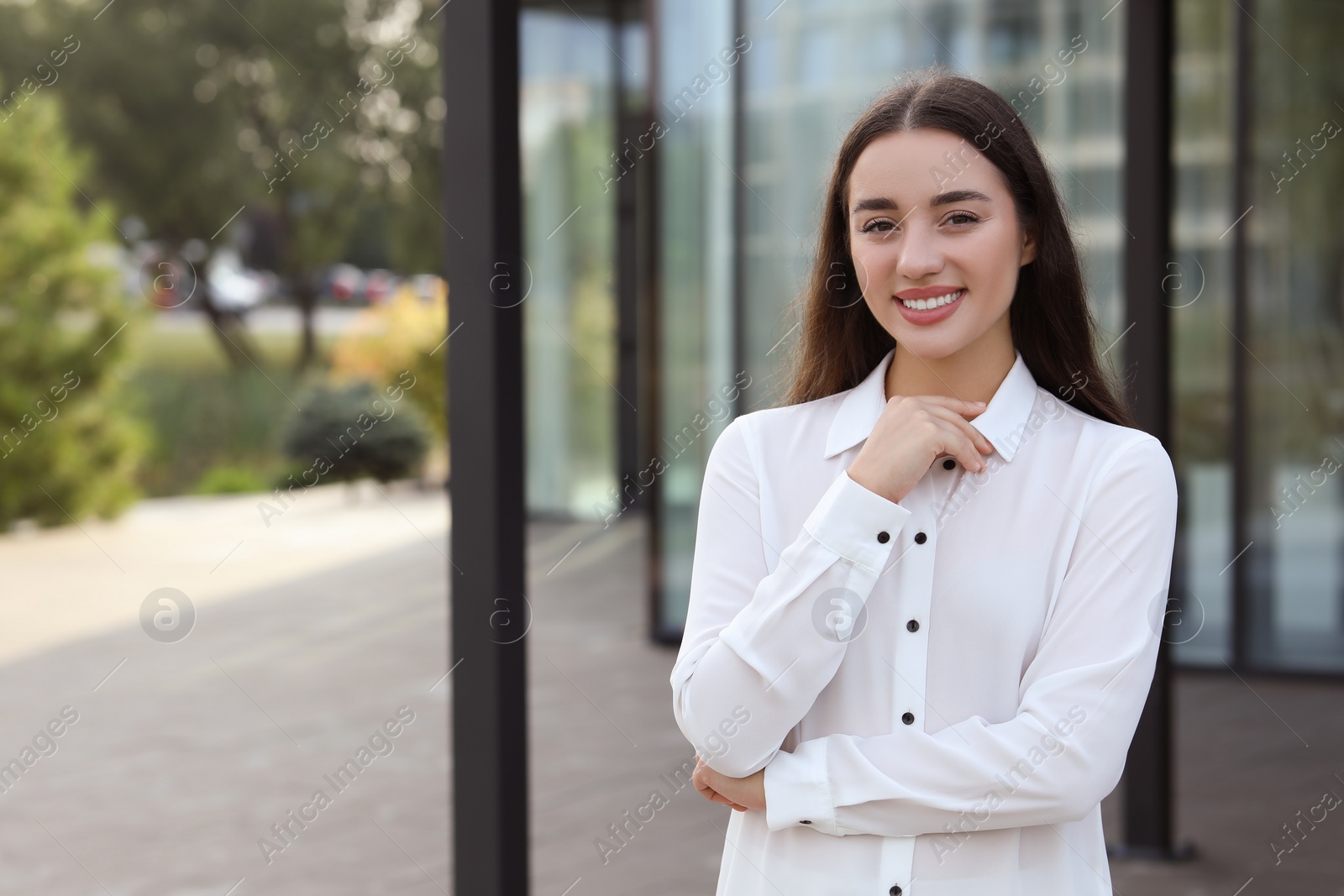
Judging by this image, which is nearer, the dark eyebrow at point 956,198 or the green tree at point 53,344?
the dark eyebrow at point 956,198

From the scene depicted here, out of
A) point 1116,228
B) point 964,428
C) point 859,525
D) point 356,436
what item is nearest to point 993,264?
point 964,428

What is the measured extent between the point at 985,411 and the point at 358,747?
4153 mm

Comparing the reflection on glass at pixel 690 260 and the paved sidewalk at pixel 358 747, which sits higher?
the reflection on glass at pixel 690 260

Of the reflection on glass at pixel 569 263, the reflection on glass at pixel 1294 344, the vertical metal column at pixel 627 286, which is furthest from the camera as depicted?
the vertical metal column at pixel 627 286

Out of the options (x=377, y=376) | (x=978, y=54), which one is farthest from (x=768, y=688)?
(x=377, y=376)

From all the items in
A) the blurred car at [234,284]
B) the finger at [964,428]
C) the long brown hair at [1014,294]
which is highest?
the long brown hair at [1014,294]

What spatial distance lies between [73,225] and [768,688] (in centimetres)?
1131

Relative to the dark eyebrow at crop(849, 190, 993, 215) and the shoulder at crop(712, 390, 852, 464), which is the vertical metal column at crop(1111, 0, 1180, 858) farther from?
the dark eyebrow at crop(849, 190, 993, 215)

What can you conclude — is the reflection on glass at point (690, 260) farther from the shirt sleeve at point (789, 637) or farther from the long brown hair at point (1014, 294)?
the shirt sleeve at point (789, 637)

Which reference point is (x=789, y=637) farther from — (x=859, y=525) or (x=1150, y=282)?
(x=1150, y=282)

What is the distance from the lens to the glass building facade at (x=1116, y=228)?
5.94 m

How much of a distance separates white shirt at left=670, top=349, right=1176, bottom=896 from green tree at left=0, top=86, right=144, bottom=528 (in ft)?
34.3

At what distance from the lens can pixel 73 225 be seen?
11352mm

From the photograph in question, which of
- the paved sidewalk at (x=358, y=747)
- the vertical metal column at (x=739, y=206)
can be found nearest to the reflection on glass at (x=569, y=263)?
the paved sidewalk at (x=358, y=747)
